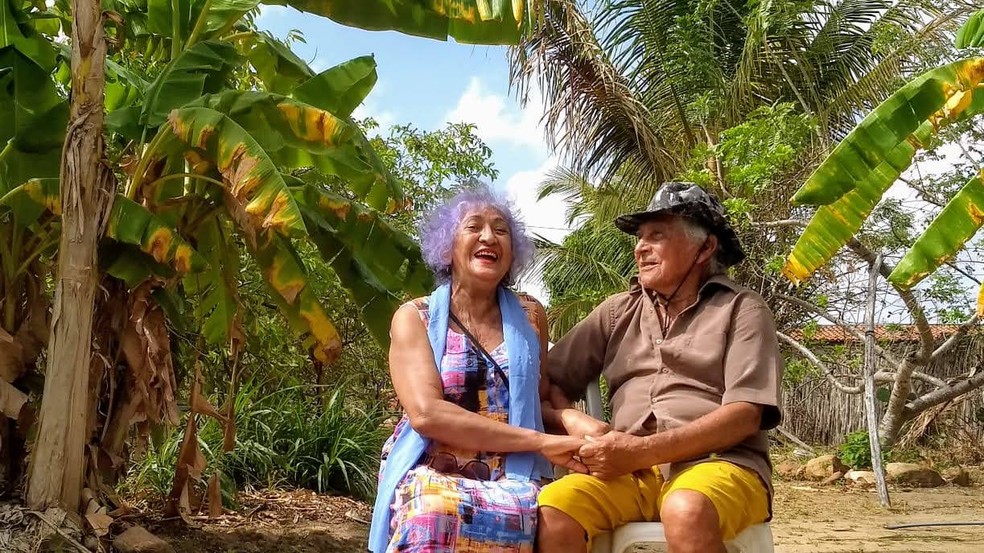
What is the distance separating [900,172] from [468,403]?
9.63ft

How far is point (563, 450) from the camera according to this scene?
2.72m

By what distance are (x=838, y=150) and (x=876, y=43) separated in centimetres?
648

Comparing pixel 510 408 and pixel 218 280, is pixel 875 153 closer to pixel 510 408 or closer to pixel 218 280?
pixel 510 408

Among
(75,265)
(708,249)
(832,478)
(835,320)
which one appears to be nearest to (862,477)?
(832,478)

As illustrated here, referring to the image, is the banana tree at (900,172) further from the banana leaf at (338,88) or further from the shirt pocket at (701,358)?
the banana leaf at (338,88)

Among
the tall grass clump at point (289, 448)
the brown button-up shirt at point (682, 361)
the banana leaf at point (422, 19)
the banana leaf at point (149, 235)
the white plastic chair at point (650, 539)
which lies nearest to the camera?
the white plastic chair at point (650, 539)

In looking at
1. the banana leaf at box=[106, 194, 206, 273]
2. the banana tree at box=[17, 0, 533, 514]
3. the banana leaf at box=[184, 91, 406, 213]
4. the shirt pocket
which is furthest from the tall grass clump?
the shirt pocket

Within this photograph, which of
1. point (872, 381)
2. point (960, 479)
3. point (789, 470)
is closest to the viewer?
point (872, 381)

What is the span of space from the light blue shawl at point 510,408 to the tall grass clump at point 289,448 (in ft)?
12.1

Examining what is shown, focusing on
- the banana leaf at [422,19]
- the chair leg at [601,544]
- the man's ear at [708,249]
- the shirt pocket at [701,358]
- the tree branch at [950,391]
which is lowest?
the chair leg at [601,544]

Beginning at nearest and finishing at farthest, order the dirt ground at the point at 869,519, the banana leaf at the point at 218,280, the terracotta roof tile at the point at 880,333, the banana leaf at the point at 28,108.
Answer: the banana leaf at the point at 28,108
the banana leaf at the point at 218,280
the dirt ground at the point at 869,519
the terracotta roof tile at the point at 880,333

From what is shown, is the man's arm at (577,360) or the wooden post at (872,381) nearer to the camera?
the man's arm at (577,360)

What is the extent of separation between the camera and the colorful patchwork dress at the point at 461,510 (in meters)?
2.54

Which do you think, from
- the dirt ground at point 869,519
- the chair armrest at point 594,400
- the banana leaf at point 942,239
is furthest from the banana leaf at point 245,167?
the dirt ground at point 869,519
